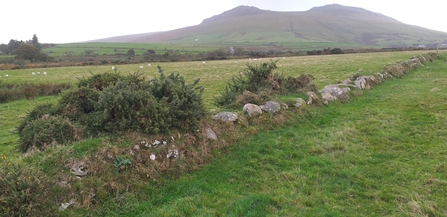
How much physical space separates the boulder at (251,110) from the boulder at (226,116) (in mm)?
731

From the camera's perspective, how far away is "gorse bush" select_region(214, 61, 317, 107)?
11.2 meters

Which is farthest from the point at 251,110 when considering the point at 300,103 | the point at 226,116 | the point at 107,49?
the point at 107,49

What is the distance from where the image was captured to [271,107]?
1055cm

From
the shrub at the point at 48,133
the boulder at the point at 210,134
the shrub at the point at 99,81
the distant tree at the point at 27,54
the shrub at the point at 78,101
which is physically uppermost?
the distant tree at the point at 27,54

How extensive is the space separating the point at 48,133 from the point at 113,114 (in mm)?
1527

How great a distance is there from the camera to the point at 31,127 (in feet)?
22.2

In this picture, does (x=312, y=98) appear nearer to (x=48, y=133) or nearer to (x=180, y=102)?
(x=180, y=102)

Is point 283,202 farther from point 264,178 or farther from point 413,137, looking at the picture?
point 413,137

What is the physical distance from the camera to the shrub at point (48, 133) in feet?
20.9

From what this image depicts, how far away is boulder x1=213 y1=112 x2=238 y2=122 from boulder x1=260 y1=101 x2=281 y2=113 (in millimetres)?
1686

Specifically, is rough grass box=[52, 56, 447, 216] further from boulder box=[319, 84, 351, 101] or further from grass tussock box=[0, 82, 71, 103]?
grass tussock box=[0, 82, 71, 103]

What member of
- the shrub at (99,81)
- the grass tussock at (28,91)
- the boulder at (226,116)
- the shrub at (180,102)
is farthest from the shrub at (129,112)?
the grass tussock at (28,91)

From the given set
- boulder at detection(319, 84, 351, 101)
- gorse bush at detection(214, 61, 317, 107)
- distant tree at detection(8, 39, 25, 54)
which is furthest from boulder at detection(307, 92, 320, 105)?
distant tree at detection(8, 39, 25, 54)

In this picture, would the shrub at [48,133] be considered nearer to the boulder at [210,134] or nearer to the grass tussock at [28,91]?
the boulder at [210,134]
